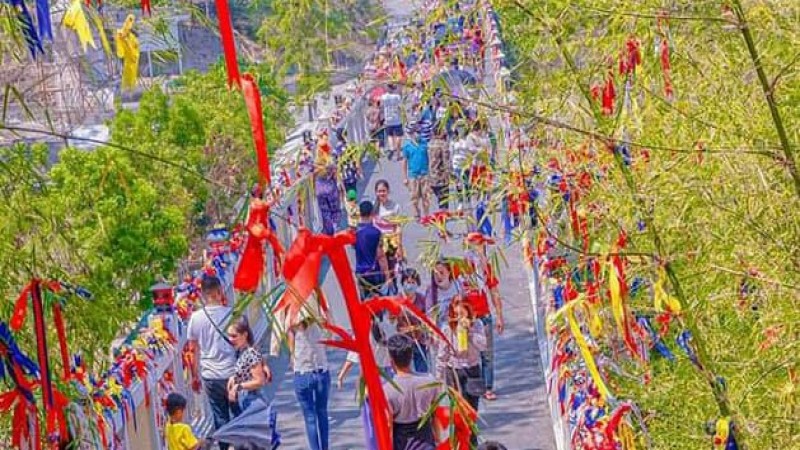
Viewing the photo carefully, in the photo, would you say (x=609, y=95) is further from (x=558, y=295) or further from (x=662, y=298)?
(x=558, y=295)

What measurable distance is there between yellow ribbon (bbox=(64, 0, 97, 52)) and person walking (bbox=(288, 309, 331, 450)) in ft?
14.3

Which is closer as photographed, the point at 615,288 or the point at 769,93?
the point at 769,93

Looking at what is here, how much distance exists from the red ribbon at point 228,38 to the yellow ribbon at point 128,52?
0.23 meters

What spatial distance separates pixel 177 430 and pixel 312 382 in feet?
2.60

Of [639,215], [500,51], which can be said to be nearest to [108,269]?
[500,51]

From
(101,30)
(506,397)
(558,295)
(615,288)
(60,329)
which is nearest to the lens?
(101,30)

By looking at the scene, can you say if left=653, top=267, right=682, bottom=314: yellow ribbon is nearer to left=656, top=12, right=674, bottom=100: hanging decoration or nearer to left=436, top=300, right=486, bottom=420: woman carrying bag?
left=656, top=12, right=674, bottom=100: hanging decoration

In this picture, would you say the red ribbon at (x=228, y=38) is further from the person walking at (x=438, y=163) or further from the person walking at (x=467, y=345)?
the person walking at (x=438, y=163)

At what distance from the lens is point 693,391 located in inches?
199

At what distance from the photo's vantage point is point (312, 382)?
7.84m

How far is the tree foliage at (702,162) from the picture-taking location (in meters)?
4.19

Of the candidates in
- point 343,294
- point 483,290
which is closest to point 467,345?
point 483,290

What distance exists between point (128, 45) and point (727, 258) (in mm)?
2061

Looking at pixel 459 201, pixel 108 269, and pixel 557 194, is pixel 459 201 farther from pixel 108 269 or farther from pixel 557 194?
pixel 108 269
